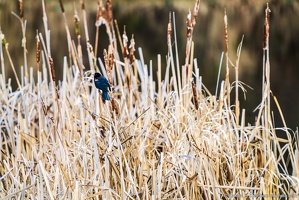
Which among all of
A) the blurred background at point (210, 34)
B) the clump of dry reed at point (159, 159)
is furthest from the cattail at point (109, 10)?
the blurred background at point (210, 34)

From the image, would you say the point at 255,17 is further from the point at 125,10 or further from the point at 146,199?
the point at 146,199

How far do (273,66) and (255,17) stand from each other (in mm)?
4788

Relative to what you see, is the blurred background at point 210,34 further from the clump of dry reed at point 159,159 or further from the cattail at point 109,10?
the cattail at point 109,10

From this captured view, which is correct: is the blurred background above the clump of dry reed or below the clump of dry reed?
above

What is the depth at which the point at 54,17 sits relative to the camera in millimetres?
15734

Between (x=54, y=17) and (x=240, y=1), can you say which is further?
(x=240, y=1)

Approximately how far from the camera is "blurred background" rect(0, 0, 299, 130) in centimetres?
910

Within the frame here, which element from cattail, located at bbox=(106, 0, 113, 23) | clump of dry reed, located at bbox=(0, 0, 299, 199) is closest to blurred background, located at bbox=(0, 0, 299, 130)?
clump of dry reed, located at bbox=(0, 0, 299, 199)

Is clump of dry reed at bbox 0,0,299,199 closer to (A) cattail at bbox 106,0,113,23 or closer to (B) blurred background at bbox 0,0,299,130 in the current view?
(A) cattail at bbox 106,0,113,23

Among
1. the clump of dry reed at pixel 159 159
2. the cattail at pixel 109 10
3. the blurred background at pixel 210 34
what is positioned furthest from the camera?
the blurred background at pixel 210 34

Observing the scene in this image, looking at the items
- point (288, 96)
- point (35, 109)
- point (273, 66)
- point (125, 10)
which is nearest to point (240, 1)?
point (125, 10)

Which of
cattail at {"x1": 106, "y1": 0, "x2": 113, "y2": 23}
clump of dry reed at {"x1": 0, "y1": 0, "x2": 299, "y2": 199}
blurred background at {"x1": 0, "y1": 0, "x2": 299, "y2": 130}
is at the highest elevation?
blurred background at {"x1": 0, "y1": 0, "x2": 299, "y2": 130}

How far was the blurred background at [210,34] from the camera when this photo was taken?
29.9 ft

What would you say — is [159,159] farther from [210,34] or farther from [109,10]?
[210,34]
